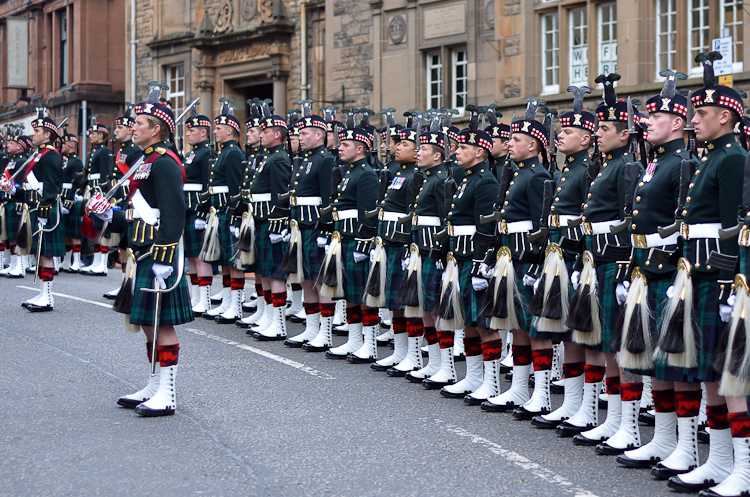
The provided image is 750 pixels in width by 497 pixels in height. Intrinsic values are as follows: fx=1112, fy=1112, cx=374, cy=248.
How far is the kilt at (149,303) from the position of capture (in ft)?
24.7

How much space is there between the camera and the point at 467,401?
27.0ft

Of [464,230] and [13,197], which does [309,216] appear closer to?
[464,230]

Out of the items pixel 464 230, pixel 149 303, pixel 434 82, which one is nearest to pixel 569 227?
pixel 464 230

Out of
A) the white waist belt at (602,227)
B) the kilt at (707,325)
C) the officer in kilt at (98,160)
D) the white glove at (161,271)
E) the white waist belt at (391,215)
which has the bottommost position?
the kilt at (707,325)

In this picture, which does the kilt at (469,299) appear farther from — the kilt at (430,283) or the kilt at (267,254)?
the kilt at (267,254)

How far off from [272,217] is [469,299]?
12.5 feet

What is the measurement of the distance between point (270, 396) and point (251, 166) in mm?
4138

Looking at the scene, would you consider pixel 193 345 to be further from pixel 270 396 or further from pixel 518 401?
pixel 518 401

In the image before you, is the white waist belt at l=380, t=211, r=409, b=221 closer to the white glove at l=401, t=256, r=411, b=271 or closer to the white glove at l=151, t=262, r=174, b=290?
the white glove at l=401, t=256, r=411, b=271

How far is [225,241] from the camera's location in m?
12.5

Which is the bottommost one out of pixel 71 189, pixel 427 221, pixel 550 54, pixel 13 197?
pixel 427 221

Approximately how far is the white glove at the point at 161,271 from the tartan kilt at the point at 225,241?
480 cm

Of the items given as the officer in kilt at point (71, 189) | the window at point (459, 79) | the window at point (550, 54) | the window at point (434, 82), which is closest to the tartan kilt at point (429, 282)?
the officer in kilt at point (71, 189)

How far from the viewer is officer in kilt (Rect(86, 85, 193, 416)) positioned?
752 cm
